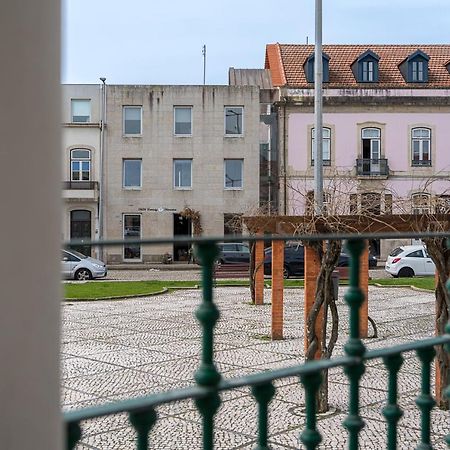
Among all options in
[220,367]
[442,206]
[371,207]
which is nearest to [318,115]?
[371,207]

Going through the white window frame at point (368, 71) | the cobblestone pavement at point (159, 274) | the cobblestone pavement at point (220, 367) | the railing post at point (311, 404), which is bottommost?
the cobblestone pavement at point (159, 274)

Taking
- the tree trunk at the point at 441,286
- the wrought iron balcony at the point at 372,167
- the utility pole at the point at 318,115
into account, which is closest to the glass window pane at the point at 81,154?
the wrought iron balcony at the point at 372,167

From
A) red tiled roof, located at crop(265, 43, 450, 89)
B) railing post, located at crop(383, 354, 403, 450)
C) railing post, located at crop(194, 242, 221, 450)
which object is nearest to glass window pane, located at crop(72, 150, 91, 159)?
red tiled roof, located at crop(265, 43, 450, 89)

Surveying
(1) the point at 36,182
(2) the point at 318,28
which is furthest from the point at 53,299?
(2) the point at 318,28

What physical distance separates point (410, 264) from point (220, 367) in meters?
19.8

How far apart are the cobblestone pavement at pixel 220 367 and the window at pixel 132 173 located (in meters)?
19.0

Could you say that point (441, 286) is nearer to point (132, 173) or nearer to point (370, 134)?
point (370, 134)

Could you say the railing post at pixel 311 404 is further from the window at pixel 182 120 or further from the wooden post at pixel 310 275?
the window at pixel 182 120

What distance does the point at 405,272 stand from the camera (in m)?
28.4

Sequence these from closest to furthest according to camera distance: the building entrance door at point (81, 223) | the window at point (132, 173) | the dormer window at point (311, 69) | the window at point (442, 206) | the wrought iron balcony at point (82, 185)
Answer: the window at point (442, 206), the wrought iron balcony at point (82, 185), the building entrance door at point (81, 223), the window at point (132, 173), the dormer window at point (311, 69)

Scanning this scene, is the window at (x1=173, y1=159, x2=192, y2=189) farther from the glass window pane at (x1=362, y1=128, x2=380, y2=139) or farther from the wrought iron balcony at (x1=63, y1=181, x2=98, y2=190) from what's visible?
the glass window pane at (x1=362, y1=128, x2=380, y2=139)

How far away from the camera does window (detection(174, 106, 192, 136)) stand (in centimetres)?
3738

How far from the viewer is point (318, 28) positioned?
61.0ft

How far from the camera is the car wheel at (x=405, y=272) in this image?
28.3 m
